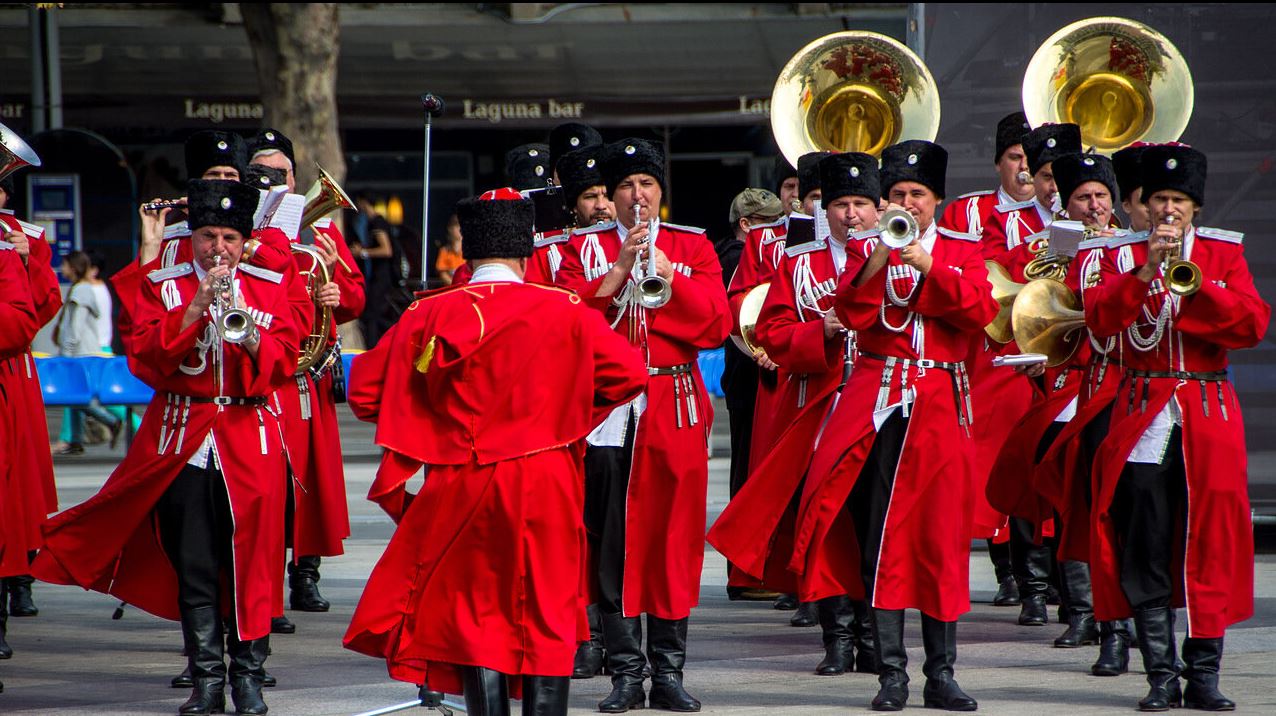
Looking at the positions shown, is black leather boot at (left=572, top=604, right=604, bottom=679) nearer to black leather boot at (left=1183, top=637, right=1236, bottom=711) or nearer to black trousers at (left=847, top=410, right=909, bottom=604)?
black trousers at (left=847, top=410, right=909, bottom=604)

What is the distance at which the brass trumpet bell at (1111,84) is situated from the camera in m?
9.30

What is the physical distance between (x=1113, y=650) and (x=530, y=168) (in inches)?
150

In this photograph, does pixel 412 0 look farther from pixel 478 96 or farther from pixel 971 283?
pixel 971 283

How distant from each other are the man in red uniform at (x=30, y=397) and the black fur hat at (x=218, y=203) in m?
1.99

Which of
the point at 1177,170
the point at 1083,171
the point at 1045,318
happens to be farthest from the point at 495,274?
the point at 1083,171

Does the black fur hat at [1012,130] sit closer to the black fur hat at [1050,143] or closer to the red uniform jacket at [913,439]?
the black fur hat at [1050,143]

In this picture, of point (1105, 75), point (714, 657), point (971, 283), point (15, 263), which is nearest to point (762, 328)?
point (971, 283)

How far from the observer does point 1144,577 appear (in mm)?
7035

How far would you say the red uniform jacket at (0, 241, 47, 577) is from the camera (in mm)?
8531

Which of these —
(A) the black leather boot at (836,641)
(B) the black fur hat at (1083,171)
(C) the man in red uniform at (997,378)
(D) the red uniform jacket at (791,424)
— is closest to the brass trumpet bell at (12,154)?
(D) the red uniform jacket at (791,424)

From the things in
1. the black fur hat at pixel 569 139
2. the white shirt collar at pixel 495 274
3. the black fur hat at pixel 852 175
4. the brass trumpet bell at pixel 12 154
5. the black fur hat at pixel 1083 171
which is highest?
the black fur hat at pixel 569 139

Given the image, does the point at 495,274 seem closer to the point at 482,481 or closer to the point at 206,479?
Answer: the point at 482,481

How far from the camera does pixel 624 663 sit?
283 inches

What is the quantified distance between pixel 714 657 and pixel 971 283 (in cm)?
226
